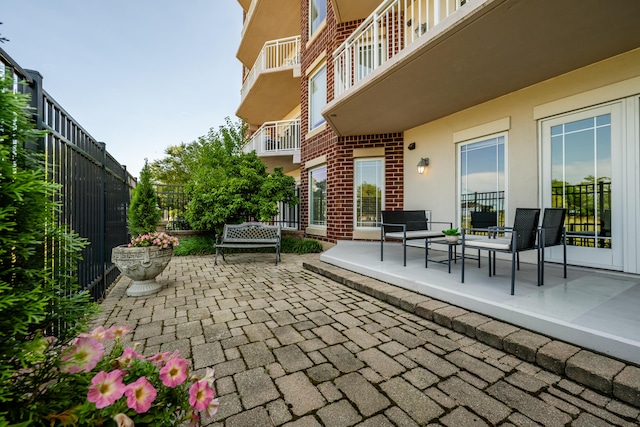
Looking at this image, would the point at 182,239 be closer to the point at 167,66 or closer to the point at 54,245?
the point at 54,245

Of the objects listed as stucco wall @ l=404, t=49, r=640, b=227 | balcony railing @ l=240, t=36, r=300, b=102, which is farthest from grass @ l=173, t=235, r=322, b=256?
balcony railing @ l=240, t=36, r=300, b=102

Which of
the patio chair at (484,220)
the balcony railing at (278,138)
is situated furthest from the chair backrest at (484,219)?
the balcony railing at (278,138)

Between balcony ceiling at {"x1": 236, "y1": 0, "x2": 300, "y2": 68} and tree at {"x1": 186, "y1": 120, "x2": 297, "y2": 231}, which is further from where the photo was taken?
balcony ceiling at {"x1": 236, "y1": 0, "x2": 300, "y2": 68}

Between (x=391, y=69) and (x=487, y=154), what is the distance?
2426mm

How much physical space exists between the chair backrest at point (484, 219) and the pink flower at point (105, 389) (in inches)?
211

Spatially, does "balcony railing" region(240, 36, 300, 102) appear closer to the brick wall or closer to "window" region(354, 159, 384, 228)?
the brick wall

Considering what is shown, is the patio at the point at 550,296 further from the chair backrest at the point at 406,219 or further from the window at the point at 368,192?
the window at the point at 368,192

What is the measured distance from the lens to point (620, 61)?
11.1ft

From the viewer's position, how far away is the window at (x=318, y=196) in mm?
7734

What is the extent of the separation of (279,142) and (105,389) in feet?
33.4

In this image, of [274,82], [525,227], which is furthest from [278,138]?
[525,227]

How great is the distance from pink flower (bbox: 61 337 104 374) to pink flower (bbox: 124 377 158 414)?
21cm

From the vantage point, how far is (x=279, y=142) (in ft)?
34.0

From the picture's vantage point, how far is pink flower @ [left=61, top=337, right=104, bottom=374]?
33.7 inches
